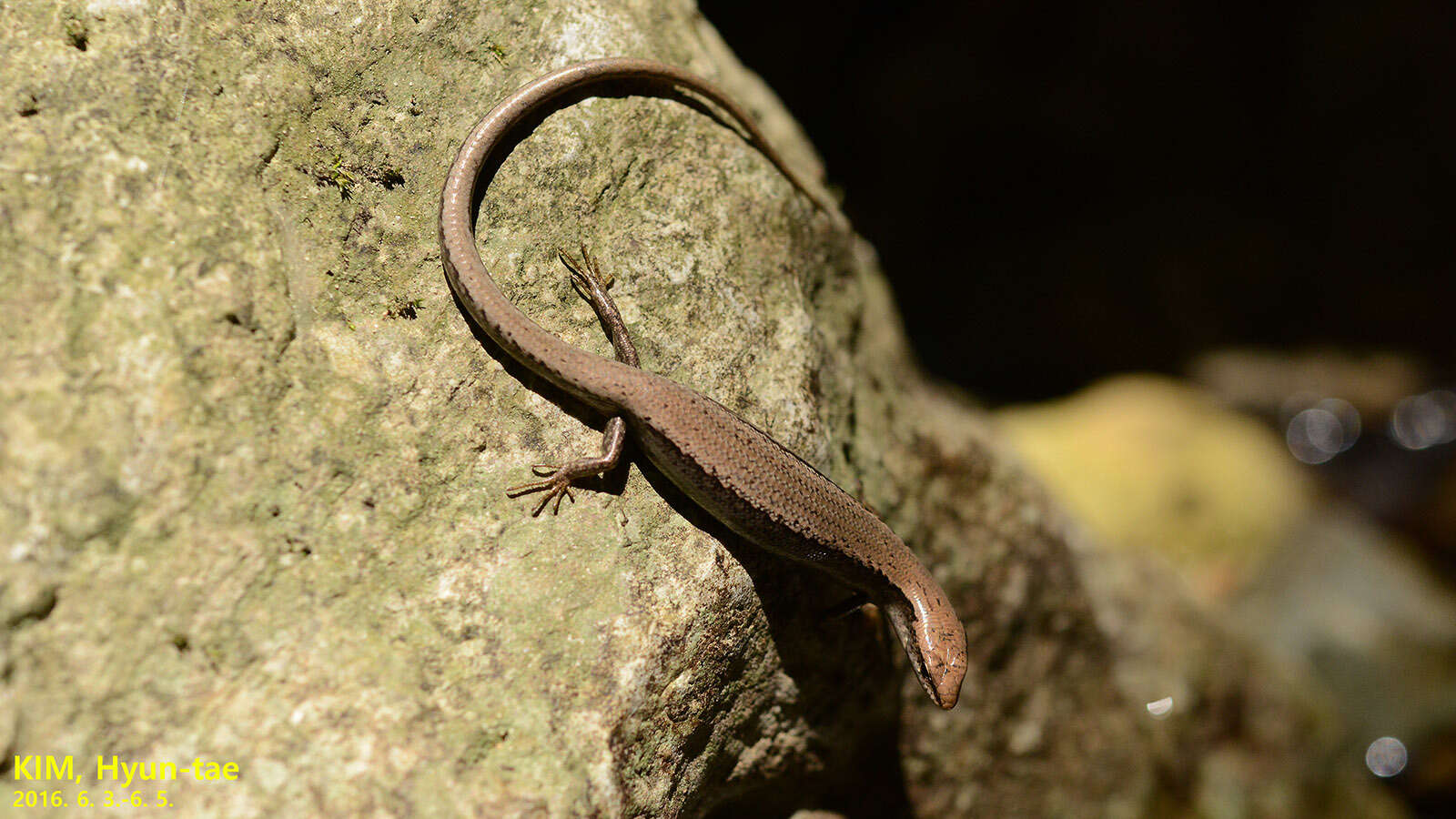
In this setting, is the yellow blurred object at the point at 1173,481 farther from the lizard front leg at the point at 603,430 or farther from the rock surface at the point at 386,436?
the lizard front leg at the point at 603,430

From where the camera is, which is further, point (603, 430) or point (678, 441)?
point (603, 430)

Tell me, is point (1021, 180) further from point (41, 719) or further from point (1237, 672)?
point (41, 719)

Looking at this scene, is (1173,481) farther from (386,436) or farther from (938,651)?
(386,436)

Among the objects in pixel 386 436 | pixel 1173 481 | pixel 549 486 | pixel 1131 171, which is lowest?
pixel 1173 481

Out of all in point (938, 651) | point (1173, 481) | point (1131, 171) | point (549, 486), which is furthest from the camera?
point (1131, 171)

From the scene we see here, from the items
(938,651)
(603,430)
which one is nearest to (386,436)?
(603,430)

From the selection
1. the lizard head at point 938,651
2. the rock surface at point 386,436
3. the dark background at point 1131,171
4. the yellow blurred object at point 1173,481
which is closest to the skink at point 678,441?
the lizard head at point 938,651
